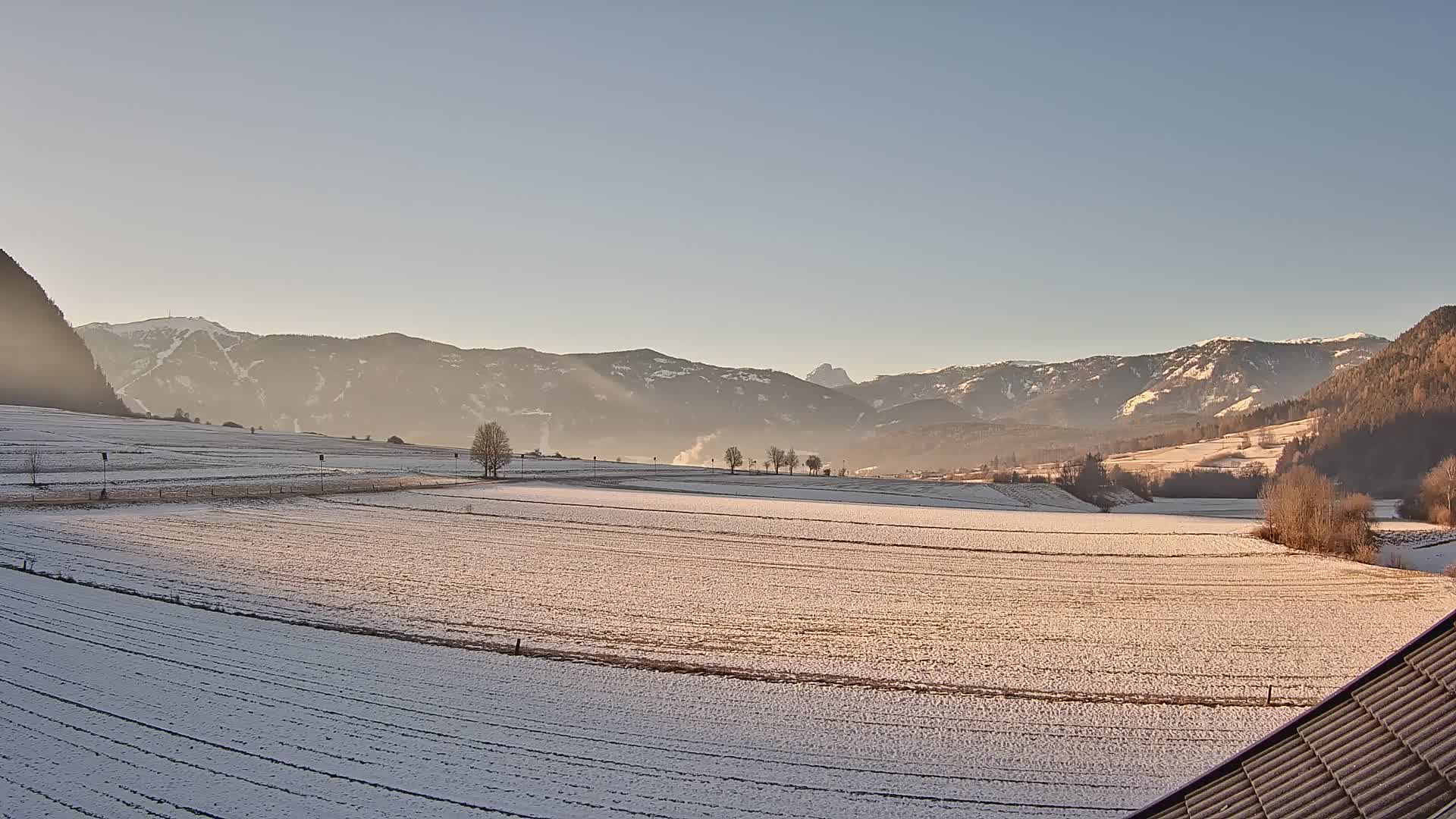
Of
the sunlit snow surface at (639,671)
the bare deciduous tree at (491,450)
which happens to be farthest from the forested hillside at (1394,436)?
the bare deciduous tree at (491,450)

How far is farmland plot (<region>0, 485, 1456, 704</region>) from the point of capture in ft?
94.9

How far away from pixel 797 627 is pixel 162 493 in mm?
66684

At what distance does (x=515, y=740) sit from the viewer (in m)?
20.4

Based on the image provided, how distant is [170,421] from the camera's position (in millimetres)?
179875

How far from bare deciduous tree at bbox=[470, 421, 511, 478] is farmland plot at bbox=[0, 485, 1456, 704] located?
43.7 metres

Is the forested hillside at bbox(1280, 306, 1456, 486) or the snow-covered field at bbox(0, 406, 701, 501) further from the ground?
the forested hillside at bbox(1280, 306, 1456, 486)

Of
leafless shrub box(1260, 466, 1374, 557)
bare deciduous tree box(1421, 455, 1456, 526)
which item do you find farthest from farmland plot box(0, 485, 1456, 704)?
bare deciduous tree box(1421, 455, 1456, 526)

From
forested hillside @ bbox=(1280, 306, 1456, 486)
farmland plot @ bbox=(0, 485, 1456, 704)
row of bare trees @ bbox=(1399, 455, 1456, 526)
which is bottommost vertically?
farmland plot @ bbox=(0, 485, 1456, 704)

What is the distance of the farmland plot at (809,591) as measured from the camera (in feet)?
94.9

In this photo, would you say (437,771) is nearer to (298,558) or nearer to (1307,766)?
(1307,766)

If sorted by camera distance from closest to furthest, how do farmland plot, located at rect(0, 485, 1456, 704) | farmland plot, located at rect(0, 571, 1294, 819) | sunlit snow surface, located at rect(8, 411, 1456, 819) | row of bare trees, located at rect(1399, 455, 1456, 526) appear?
1. farmland plot, located at rect(0, 571, 1294, 819)
2. sunlit snow surface, located at rect(8, 411, 1456, 819)
3. farmland plot, located at rect(0, 485, 1456, 704)
4. row of bare trees, located at rect(1399, 455, 1456, 526)

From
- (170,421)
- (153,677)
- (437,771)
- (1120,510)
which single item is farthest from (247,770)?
(170,421)

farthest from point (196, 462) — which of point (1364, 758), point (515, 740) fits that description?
point (1364, 758)

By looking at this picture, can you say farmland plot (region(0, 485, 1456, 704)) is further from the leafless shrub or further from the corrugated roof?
the corrugated roof
